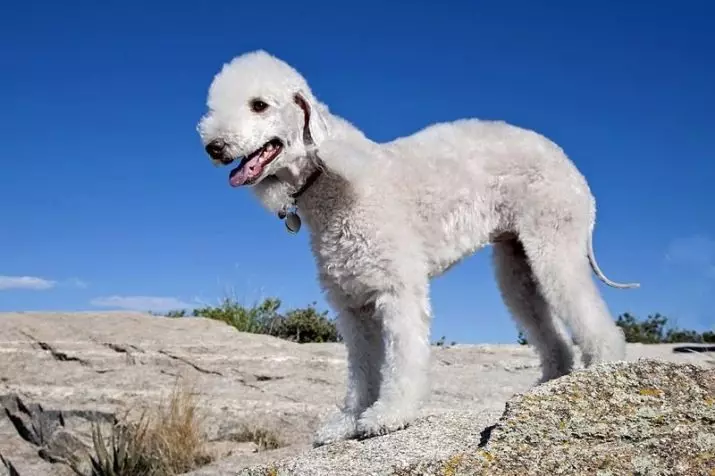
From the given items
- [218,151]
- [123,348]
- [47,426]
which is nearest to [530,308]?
[218,151]

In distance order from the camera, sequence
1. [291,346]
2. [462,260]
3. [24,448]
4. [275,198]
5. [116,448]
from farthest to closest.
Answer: [291,346] → [24,448] → [116,448] → [462,260] → [275,198]

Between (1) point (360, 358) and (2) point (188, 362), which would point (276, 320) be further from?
(1) point (360, 358)

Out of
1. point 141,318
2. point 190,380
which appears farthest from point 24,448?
point 141,318

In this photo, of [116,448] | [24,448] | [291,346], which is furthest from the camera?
[291,346]

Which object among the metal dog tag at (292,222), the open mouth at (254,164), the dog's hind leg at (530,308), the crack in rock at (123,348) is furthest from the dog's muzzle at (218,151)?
the crack in rock at (123,348)

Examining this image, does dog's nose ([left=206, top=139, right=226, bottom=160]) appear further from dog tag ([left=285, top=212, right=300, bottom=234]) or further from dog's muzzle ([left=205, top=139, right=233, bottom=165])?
dog tag ([left=285, top=212, right=300, bottom=234])

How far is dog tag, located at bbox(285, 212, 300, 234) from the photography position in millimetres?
5188

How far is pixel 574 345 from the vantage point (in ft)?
19.4

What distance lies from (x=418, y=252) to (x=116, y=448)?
381 cm

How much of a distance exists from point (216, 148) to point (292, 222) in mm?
755

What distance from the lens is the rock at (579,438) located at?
275 centimetres

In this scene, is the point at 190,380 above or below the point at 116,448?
above

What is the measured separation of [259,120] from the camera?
4719 millimetres

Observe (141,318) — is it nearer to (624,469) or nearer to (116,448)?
(116,448)
